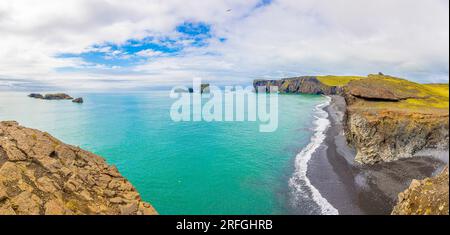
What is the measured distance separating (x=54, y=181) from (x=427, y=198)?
75.9 feet

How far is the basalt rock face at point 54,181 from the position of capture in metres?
15.2

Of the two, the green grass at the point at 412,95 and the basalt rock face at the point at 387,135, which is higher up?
the green grass at the point at 412,95

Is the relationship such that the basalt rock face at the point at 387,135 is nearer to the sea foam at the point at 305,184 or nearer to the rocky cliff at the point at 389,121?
the rocky cliff at the point at 389,121

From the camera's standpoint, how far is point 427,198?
15.7 metres

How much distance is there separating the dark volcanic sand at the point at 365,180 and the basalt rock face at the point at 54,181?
27.5 metres

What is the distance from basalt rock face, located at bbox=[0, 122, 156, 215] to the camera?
50.0 feet

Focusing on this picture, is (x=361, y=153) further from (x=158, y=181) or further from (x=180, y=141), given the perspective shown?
(x=180, y=141)

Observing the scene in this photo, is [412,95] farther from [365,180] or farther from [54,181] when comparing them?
[54,181]

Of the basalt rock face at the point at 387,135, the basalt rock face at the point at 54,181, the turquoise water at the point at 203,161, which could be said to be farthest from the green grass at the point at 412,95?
the basalt rock face at the point at 54,181

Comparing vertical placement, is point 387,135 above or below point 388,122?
below

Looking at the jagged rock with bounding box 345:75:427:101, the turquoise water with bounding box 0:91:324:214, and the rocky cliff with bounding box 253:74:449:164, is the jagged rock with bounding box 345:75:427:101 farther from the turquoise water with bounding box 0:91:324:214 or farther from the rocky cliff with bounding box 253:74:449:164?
the turquoise water with bounding box 0:91:324:214

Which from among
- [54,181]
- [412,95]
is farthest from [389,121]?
[54,181]
